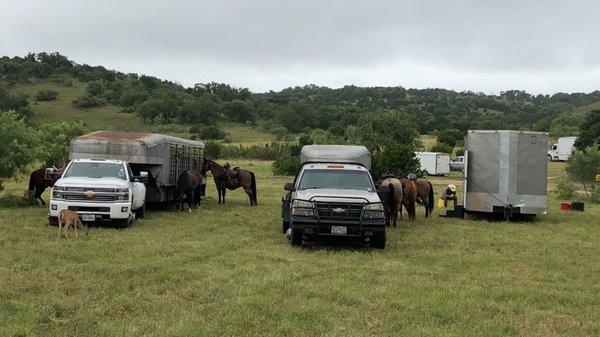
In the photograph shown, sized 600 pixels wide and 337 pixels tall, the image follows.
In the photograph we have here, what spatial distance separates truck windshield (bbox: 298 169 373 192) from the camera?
12984mm

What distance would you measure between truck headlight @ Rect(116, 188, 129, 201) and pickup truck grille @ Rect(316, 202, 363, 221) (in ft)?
17.2

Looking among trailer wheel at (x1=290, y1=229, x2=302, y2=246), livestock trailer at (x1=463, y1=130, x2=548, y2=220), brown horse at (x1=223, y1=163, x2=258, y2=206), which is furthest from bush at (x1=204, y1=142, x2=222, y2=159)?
trailer wheel at (x1=290, y1=229, x2=302, y2=246)

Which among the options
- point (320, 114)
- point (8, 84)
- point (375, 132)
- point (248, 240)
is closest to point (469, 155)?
point (248, 240)

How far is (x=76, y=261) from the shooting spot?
9.88 m

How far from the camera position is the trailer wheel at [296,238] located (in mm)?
11844

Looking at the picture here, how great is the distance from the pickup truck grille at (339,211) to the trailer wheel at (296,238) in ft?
1.97

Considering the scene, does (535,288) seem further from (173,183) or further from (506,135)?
(173,183)

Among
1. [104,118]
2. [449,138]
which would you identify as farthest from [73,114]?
[449,138]

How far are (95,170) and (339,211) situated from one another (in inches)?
280

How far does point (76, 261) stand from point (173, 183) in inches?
405

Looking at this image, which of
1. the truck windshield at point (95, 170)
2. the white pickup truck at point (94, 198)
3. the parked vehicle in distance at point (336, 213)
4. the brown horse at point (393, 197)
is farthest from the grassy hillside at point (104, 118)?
the parked vehicle in distance at point (336, 213)

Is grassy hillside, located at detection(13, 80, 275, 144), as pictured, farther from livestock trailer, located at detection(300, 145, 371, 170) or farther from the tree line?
livestock trailer, located at detection(300, 145, 371, 170)

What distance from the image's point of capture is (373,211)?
38.1 ft

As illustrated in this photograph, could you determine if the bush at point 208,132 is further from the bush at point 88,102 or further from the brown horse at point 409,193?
the brown horse at point 409,193
